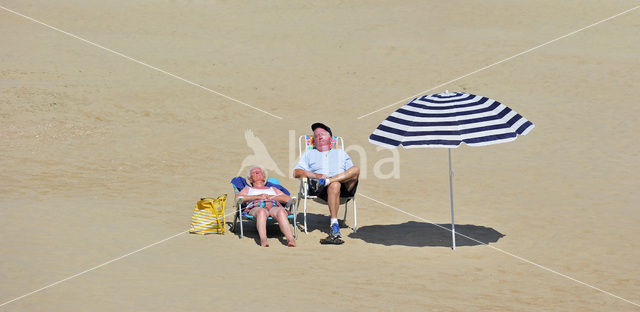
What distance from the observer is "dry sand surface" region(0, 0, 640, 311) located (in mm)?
7012

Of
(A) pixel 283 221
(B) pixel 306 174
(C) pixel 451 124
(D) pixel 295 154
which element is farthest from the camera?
(D) pixel 295 154

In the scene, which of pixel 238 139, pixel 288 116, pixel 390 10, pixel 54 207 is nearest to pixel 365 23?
pixel 390 10

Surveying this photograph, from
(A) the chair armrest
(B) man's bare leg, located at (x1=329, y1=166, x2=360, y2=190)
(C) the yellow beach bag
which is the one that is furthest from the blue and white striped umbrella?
(C) the yellow beach bag

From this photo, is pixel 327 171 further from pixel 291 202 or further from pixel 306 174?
pixel 291 202

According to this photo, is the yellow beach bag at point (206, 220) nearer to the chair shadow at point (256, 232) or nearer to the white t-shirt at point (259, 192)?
the chair shadow at point (256, 232)

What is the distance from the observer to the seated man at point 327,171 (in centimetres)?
891

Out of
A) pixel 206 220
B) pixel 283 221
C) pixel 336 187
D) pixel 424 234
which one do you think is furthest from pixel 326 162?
pixel 206 220

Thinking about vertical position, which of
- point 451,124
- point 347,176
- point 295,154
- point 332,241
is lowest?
point 332,241

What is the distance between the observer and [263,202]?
8977 mm

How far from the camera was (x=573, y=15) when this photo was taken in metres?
26.4

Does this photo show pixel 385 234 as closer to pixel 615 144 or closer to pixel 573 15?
pixel 615 144

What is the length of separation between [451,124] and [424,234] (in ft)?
5.69

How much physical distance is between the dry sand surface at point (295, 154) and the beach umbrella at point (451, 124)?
1.24 m

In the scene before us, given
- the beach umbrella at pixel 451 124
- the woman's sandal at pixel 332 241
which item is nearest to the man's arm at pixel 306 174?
the woman's sandal at pixel 332 241
